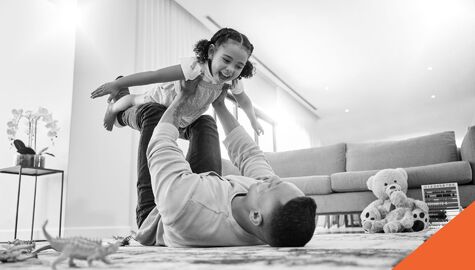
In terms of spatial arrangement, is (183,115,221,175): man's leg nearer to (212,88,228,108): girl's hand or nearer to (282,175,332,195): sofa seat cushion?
(212,88,228,108): girl's hand

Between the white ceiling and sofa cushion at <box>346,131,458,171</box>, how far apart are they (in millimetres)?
1932

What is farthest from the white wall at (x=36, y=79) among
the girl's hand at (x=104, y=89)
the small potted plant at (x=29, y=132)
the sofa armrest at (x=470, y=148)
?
the sofa armrest at (x=470, y=148)

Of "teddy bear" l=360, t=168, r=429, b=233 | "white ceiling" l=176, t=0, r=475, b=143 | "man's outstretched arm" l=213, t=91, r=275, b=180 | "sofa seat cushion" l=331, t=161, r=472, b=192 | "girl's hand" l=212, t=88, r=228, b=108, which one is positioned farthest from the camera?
"white ceiling" l=176, t=0, r=475, b=143

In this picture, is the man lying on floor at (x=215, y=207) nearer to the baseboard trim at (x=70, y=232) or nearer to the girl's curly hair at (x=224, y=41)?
the girl's curly hair at (x=224, y=41)

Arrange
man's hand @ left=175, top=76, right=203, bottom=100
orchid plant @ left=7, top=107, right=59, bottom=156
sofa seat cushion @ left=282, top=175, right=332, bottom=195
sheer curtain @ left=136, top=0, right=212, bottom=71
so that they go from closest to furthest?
man's hand @ left=175, top=76, right=203, bottom=100, orchid plant @ left=7, top=107, right=59, bottom=156, sofa seat cushion @ left=282, top=175, right=332, bottom=195, sheer curtain @ left=136, top=0, right=212, bottom=71

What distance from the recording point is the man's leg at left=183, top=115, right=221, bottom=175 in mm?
1617

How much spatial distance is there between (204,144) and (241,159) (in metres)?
0.22

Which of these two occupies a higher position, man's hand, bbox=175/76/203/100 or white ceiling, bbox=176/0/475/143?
white ceiling, bbox=176/0/475/143

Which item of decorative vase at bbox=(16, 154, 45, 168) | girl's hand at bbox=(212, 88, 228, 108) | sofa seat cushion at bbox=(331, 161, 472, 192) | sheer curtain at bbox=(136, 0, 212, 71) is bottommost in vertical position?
sofa seat cushion at bbox=(331, 161, 472, 192)

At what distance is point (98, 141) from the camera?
322 cm

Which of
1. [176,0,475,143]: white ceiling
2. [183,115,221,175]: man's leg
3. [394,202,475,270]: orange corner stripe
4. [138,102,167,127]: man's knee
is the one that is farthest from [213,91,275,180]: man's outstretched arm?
[176,0,475,143]: white ceiling

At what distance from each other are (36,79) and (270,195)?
9.13ft

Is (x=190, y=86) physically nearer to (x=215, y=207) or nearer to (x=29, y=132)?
(x=215, y=207)

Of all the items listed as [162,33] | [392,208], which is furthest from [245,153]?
[162,33]
